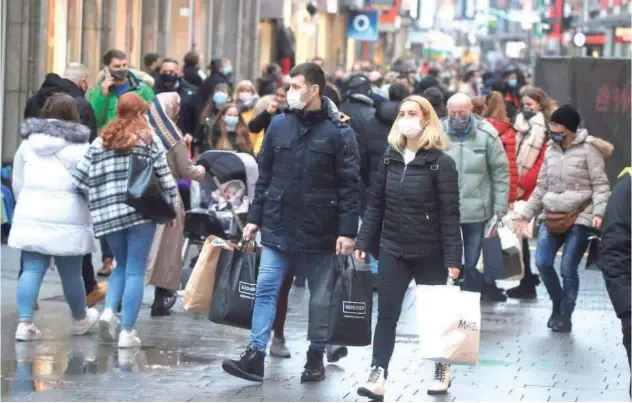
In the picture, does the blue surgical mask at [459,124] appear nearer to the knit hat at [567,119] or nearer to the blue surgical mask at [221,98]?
the knit hat at [567,119]

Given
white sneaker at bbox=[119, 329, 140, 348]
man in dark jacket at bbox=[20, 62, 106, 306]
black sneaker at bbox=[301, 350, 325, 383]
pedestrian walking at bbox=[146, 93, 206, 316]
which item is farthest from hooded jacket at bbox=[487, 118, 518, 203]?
black sneaker at bbox=[301, 350, 325, 383]

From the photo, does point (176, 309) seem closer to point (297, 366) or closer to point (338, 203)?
point (297, 366)

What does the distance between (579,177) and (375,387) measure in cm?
393

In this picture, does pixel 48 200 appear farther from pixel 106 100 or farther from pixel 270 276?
pixel 106 100

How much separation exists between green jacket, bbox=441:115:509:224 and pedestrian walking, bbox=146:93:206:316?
199 centimetres

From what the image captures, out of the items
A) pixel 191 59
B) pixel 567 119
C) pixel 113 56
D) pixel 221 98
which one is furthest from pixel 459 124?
pixel 191 59

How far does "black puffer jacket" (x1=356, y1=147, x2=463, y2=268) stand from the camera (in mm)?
9742

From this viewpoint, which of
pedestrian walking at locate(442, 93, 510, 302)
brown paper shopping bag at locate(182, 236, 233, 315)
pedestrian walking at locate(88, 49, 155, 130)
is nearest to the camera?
brown paper shopping bag at locate(182, 236, 233, 315)

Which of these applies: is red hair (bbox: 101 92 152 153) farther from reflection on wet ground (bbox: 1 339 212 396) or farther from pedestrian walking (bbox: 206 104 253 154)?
pedestrian walking (bbox: 206 104 253 154)

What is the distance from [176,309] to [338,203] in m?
3.72

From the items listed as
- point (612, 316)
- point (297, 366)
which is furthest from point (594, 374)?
point (612, 316)

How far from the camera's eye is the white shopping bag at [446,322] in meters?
9.52

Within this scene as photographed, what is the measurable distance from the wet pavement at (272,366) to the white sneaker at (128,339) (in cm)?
8

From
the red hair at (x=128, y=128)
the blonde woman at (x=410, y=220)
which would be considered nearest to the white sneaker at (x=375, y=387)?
the blonde woman at (x=410, y=220)
